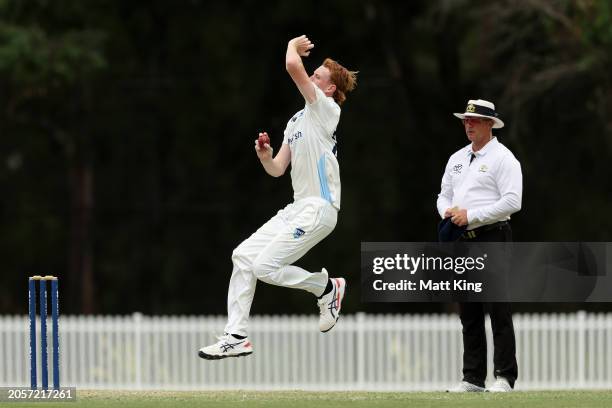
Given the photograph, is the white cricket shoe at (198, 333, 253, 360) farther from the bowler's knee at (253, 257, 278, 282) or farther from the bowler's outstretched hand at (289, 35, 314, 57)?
the bowler's outstretched hand at (289, 35, 314, 57)

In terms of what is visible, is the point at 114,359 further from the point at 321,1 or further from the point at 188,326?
the point at 321,1

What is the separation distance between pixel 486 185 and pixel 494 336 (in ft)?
3.54

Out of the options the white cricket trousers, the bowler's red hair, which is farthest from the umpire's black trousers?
the bowler's red hair

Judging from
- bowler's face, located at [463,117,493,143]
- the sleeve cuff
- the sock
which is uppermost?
bowler's face, located at [463,117,493,143]

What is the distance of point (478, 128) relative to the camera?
32.8 ft

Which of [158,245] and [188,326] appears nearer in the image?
[188,326]

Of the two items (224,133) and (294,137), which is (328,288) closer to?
(294,137)

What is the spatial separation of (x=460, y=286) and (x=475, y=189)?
713 millimetres

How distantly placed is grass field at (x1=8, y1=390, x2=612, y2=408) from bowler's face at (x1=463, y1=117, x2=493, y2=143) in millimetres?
1805

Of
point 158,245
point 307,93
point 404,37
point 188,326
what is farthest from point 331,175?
point 158,245

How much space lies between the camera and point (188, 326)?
19703 millimetres

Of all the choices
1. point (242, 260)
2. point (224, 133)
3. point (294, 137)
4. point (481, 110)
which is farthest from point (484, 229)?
point (224, 133)

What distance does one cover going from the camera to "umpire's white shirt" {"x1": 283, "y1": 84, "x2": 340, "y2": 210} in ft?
31.3

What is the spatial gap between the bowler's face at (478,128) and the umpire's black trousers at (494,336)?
2.11ft
